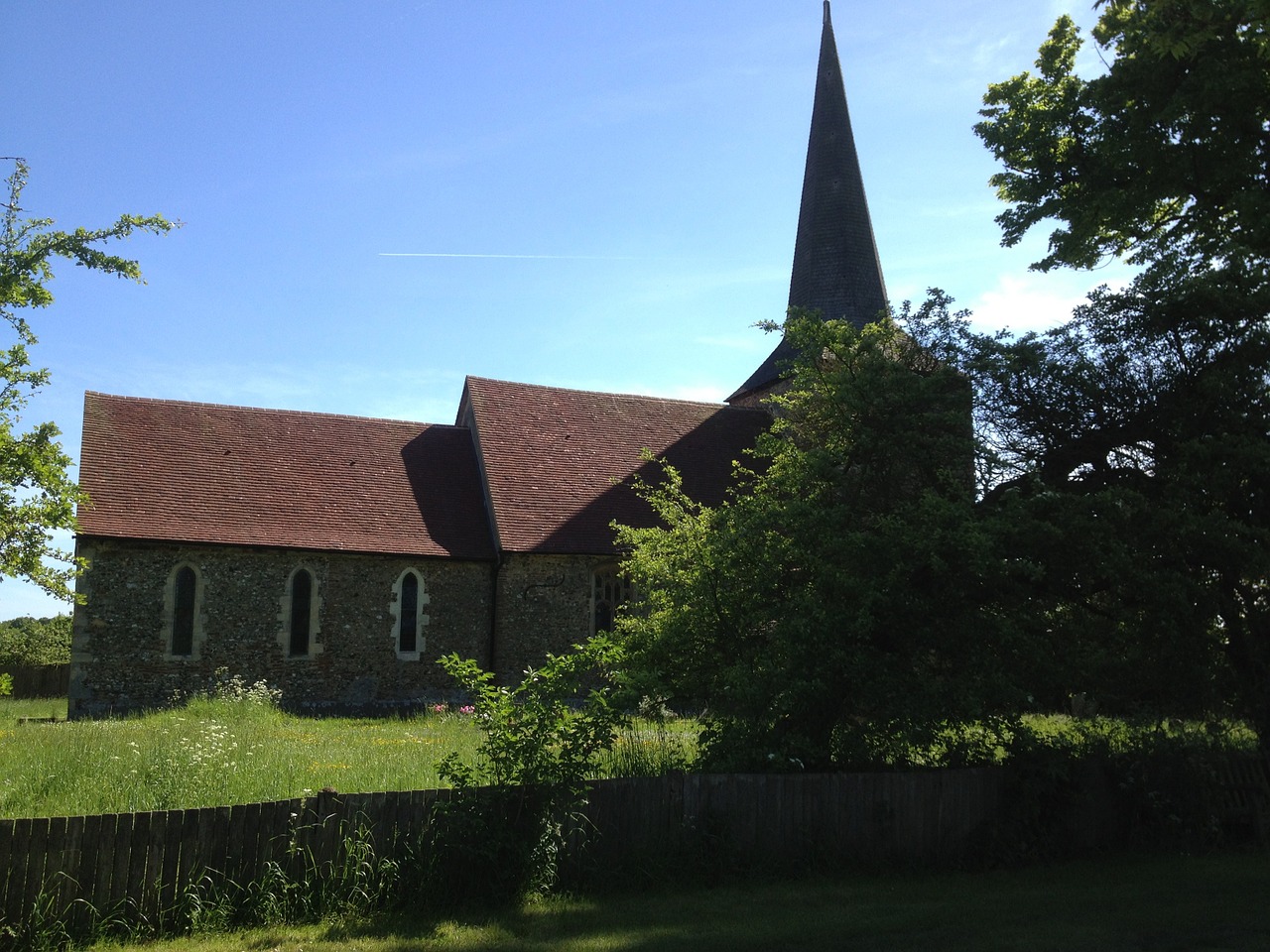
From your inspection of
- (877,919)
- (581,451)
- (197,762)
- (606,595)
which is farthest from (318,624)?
(877,919)

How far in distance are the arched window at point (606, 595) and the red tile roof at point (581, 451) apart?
32.9 inches

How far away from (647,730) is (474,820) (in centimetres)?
554

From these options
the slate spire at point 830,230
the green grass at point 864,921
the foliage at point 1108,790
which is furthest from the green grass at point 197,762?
the slate spire at point 830,230

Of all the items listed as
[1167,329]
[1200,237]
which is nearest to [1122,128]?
[1200,237]

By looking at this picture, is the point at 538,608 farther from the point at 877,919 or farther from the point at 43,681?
the point at 43,681

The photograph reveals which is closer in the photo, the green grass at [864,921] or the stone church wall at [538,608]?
the green grass at [864,921]

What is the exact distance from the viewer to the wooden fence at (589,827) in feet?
21.0

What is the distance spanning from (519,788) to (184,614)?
1573 centimetres

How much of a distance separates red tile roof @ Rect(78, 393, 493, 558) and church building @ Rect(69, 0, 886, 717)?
51 millimetres

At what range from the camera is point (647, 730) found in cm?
1274

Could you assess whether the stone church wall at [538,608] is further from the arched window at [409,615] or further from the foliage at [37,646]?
the foliage at [37,646]

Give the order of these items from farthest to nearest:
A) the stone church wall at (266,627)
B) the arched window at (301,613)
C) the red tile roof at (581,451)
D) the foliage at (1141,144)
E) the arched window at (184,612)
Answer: the red tile roof at (581,451), the arched window at (301,613), the arched window at (184,612), the stone church wall at (266,627), the foliage at (1141,144)

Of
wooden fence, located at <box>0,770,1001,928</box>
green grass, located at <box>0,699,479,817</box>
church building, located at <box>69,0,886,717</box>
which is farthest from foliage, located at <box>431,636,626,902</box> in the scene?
Answer: church building, located at <box>69,0,886,717</box>

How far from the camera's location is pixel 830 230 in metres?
30.1
